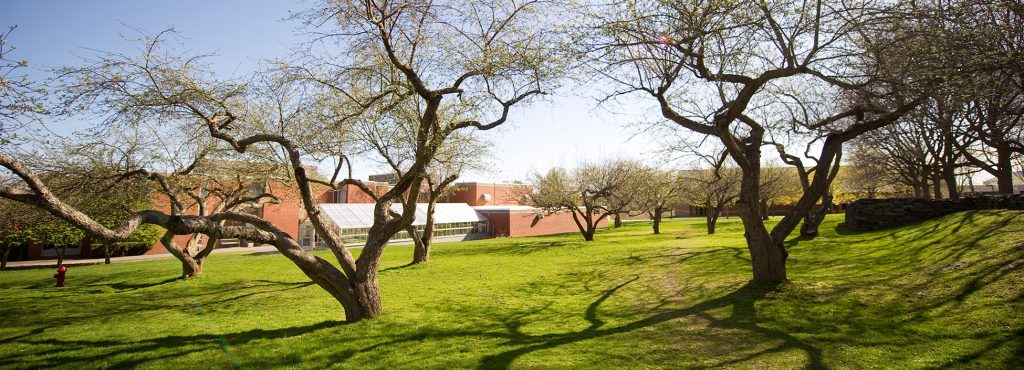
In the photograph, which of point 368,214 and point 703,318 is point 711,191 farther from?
point 368,214

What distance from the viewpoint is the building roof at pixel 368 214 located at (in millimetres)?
33469

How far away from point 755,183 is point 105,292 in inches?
734

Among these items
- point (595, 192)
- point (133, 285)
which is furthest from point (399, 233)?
point (133, 285)

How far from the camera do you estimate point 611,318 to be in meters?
8.23

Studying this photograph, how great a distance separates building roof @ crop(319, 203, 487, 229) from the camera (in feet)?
110

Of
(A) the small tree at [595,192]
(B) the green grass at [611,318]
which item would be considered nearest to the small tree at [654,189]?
(A) the small tree at [595,192]

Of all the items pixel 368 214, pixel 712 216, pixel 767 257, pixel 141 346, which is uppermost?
pixel 368 214

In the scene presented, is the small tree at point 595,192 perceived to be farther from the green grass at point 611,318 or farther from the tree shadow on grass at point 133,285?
the tree shadow on grass at point 133,285

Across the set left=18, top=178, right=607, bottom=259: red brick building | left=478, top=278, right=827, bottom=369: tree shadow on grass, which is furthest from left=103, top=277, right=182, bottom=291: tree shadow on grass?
left=478, top=278, right=827, bottom=369: tree shadow on grass

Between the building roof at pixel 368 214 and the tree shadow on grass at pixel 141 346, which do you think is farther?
the building roof at pixel 368 214

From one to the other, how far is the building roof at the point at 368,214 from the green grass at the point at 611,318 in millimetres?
17459

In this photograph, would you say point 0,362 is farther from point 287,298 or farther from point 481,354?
point 481,354

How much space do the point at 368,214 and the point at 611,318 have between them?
30404 millimetres

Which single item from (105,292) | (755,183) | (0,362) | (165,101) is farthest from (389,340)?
(105,292)
